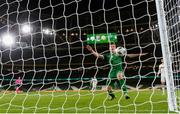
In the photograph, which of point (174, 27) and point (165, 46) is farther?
point (174, 27)

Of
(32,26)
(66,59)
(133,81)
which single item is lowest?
(133,81)

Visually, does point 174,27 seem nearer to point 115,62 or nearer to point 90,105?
point 90,105

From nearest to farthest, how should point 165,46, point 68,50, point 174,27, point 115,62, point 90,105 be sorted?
1. point 165,46
2. point 174,27
3. point 90,105
4. point 115,62
5. point 68,50

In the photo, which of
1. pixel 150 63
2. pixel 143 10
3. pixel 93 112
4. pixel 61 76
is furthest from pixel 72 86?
pixel 93 112

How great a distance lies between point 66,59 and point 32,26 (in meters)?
4.38

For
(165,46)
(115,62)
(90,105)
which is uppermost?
(165,46)

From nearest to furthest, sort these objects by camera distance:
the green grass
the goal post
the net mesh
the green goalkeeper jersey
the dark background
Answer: the goal post, the net mesh, the green grass, the green goalkeeper jersey, the dark background

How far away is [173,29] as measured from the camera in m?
5.02

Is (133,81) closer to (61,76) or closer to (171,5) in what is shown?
(61,76)

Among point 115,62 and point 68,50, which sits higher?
point 68,50

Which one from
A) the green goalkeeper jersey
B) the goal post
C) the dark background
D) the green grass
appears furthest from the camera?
the dark background

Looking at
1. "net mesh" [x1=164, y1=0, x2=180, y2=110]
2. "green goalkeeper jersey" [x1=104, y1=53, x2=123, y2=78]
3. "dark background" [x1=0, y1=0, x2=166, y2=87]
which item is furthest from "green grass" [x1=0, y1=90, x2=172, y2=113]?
"dark background" [x1=0, y1=0, x2=166, y2=87]

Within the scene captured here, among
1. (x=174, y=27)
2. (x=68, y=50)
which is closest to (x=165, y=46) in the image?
(x=174, y=27)

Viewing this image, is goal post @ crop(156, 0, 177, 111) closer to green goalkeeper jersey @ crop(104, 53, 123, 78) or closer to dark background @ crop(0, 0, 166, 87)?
green goalkeeper jersey @ crop(104, 53, 123, 78)
